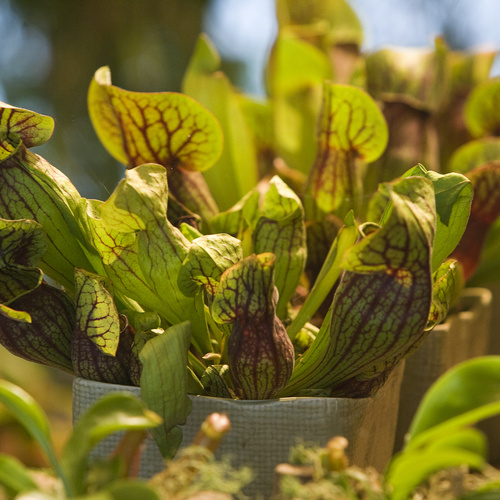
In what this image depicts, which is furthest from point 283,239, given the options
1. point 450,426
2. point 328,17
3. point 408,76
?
point 328,17

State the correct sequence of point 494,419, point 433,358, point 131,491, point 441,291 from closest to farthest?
1. point 131,491
2. point 441,291
3. point 433,358
4. point 494,419

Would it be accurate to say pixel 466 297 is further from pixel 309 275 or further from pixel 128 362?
pixel 128 362

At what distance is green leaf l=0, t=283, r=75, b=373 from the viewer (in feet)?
0.77

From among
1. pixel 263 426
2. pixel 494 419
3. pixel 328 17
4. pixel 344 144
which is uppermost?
pixel 328 17

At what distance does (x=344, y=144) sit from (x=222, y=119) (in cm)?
11

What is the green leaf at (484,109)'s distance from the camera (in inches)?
17.1

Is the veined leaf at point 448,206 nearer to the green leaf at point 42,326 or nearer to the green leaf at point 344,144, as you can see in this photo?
A: the green leaf at point 344,144

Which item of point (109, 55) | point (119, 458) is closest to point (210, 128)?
point (119, 458)

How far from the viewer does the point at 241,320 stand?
218mm

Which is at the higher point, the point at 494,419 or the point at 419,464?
the point at 419,464

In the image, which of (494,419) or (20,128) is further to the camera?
(494,419)

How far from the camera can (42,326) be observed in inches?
9.3

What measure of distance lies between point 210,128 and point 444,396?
176 millimetres

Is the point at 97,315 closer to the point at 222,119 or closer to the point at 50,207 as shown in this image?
the point at 50,207
